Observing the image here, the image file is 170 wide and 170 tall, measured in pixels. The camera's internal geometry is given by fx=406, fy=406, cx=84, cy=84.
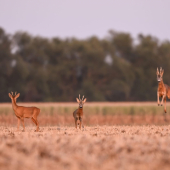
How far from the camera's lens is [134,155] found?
8031mm

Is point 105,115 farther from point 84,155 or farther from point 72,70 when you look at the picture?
point 72,70

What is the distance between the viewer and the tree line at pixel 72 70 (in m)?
48.3

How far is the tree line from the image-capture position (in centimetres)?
4828

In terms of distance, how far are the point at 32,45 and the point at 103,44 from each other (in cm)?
1046

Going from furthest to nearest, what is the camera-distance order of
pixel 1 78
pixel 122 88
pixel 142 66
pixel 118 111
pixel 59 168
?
pixel 142 66 < pixel 122 88 < pixel 1 78 < pixel 118 111 < pixel 59 168

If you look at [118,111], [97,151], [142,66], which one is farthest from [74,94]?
[97,151]

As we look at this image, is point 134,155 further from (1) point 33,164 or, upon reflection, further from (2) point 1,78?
(2) point 1,78

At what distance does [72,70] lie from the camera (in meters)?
52.1

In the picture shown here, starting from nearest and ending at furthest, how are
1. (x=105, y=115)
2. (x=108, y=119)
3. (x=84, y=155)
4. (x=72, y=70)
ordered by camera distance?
(x=84, y=155)
(x=108, y=119)
(x=105, y=115)
(x=72, y=70)

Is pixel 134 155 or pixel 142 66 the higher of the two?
pixel 142 66

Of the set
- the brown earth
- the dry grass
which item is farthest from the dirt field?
the dry grass

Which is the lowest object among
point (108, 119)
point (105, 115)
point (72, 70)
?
point (108, 119)

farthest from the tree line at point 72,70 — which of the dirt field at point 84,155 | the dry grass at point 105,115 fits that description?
the dirt field at point 84,155

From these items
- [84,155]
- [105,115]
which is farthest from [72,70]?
[84,155]
